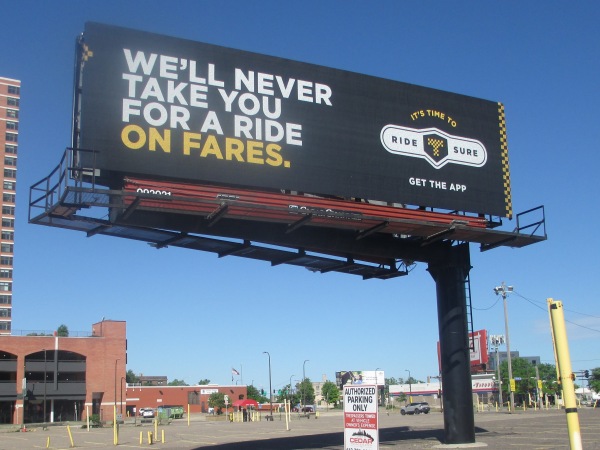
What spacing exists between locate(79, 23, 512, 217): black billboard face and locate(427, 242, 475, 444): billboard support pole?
7.19 ft

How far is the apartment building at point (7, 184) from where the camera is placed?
13638cm

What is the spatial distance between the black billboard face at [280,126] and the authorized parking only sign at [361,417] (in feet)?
32.3

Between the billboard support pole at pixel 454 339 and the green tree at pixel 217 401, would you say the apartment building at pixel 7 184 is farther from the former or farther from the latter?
the billboard support pole at pixel 454 339

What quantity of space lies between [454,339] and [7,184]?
427 feet

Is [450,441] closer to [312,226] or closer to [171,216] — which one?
[312,226]

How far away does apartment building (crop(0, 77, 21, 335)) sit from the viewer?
447 feet

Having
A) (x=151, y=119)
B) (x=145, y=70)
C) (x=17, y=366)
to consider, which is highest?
(x=145, y=70)

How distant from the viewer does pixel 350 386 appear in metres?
11.6

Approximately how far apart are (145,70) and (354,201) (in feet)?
24.6

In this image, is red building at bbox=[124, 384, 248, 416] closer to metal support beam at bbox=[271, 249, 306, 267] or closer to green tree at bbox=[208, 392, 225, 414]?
green tree at bbox=[208, 392, 225, 414]

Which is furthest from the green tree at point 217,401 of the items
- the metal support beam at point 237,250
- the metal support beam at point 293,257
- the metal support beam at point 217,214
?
the metal support beam at point 217,214

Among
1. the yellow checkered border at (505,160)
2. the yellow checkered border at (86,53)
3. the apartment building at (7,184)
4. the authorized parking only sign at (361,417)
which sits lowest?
the authorized parking only sign at (361,417)

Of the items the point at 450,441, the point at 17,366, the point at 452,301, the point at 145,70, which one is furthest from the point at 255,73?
the point at 17,366

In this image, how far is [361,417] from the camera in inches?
442
